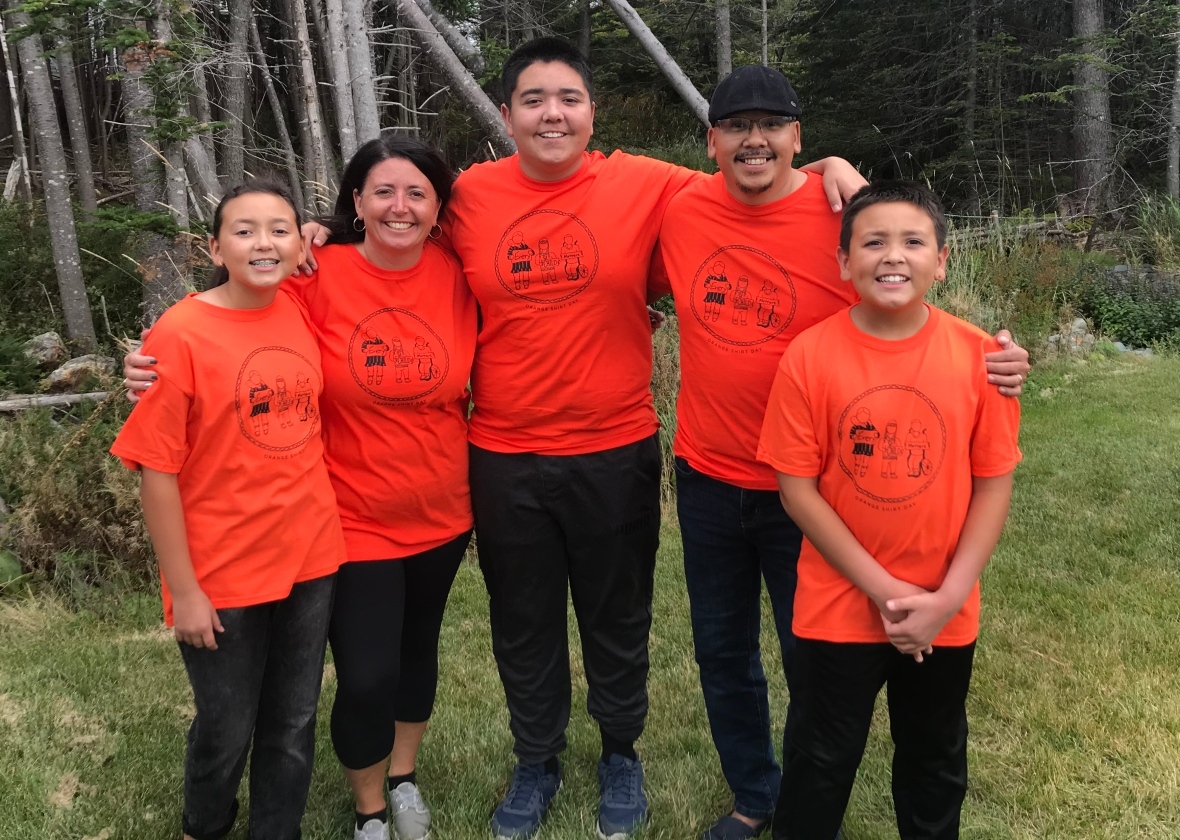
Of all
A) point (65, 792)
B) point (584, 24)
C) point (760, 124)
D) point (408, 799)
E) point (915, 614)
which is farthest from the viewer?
point (584, 24)

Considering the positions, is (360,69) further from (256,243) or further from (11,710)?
(11,710)

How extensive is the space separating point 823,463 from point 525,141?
1207mm

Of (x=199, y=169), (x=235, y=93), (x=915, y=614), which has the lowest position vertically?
(x=915, y=614)

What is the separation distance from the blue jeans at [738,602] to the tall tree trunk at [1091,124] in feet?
45.4

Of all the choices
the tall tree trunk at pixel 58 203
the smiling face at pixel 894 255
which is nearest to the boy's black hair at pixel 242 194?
the smiling face at pixel 894 255

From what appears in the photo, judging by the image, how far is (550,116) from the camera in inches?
91.9

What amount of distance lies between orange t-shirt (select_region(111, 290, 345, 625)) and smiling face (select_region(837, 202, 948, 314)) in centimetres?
136

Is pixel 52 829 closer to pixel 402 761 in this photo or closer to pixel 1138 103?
pixel 402 761

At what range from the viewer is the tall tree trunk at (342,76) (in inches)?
209

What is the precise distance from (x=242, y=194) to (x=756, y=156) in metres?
1.28

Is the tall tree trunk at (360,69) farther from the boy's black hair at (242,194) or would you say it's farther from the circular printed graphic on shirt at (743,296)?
the circular printed graphic on shirt at (743,296)

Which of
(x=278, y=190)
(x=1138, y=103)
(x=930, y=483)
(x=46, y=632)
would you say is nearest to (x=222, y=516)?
(x=278, y=190)

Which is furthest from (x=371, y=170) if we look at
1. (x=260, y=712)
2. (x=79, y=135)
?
(x=79, y=135)

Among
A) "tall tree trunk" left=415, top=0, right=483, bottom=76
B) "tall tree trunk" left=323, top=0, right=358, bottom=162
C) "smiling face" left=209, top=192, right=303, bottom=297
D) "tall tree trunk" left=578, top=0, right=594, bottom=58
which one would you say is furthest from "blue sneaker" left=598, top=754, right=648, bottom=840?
"tall tree trunk" left=578, top=0, right=594, bottom=58
